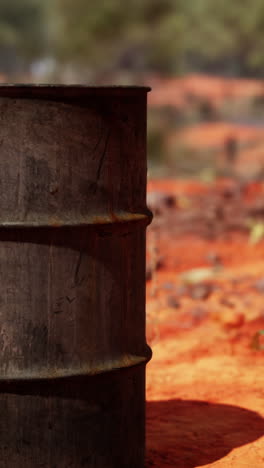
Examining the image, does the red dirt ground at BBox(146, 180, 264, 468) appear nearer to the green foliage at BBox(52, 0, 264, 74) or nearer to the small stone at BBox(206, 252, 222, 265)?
the small stone at BBox(206, 252, 222, 265)

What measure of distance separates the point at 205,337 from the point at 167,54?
22531 mm

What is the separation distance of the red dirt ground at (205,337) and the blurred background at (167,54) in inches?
414

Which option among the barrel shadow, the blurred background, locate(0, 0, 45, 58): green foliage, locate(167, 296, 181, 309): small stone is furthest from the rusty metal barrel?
locate(0, 0, 45, 58): green foliage

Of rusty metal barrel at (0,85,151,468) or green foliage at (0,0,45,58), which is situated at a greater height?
green foliage at (0,0,45,58)

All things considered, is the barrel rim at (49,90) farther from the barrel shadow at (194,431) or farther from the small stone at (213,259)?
the small stone at (213,259)

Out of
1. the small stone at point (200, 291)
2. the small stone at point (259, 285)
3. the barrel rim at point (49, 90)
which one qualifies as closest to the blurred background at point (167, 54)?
the small stone at point (259, 285)

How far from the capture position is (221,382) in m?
5.48

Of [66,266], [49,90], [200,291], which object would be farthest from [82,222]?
[200,291]

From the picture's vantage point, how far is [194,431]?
461 cm

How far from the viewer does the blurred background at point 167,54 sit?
79.0 ft

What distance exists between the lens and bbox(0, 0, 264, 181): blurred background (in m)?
24.1

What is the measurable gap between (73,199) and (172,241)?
662cm

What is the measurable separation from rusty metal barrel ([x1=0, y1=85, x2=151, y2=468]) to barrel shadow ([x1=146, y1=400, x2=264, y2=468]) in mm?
578

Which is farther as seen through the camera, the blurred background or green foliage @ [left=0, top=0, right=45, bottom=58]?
green foliage @ [left=0, top=0, right=45, bottom=58]
